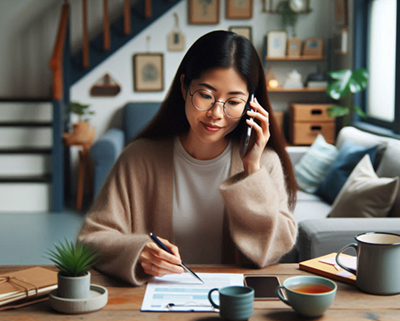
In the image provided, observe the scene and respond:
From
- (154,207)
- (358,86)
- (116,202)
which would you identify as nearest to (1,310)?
(116,202)

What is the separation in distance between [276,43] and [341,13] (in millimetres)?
689

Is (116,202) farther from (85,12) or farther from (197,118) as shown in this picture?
(85,12)

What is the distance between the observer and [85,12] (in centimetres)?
532

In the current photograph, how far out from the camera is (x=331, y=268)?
1313 millimetres

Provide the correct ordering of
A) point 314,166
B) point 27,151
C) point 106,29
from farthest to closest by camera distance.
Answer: point 106,29 < point 27,151 < point 314,166

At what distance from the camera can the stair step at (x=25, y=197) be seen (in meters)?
4.92

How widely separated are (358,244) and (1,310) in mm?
Answer: 746

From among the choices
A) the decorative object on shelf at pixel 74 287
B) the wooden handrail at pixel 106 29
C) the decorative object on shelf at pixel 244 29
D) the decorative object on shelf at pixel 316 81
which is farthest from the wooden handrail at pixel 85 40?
the decorative object on shelf at pixel 74 287

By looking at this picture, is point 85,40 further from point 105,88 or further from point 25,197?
point 25,197

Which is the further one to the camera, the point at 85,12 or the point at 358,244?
the point at 85,12

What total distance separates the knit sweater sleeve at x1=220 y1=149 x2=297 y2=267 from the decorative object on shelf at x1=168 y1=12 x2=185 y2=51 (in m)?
4.30

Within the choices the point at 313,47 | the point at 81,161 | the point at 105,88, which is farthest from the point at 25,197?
the point at 313,47

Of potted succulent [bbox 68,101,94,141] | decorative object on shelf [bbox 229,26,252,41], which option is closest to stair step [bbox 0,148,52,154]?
potted succulent [bbox 68,101,94,141]

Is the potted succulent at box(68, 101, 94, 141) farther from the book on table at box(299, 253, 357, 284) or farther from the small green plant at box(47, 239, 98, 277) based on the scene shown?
the small green plant at box(47, 239, 98, 277)
